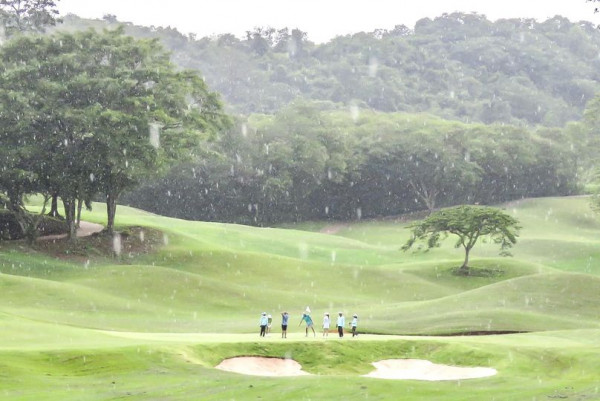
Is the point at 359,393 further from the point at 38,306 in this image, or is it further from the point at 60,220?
the point at 60,220

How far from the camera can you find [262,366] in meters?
34.0

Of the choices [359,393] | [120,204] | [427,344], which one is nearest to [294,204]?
[120,204]

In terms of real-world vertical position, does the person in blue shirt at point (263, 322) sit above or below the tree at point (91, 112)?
below

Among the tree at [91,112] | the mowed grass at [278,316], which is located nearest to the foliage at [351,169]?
the mowed grass at [278,316]

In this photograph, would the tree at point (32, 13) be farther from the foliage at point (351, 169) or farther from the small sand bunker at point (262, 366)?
the small sand bunker at point (262, 366)

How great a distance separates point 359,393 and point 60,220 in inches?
2119

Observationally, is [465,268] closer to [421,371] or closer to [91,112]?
[91,112]

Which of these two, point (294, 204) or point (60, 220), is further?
point (294, 204)

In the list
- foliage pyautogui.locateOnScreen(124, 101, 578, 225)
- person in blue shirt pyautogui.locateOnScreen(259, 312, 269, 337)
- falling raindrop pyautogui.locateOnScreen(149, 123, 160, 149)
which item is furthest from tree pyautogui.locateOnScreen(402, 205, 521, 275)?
foliage pyautogui.locateOnScreen(124, 101, 578, 225)

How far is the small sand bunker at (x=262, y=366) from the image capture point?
108 feet

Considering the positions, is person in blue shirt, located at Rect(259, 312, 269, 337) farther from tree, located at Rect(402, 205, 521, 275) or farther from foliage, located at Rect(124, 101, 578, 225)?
foliage, located at Rect(124, 101, 578, 225)

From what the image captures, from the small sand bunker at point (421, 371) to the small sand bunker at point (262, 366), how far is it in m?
3.07

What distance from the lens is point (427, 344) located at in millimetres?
38344

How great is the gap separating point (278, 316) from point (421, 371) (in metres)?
21.9
